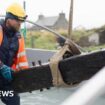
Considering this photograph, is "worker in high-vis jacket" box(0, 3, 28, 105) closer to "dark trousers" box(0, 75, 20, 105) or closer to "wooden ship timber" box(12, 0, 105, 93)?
"dark trousers" box(0, 75, 20, 105)

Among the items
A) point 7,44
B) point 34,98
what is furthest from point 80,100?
point 34,98

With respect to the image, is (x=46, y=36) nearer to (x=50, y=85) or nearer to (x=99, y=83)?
(x=50, y=85)

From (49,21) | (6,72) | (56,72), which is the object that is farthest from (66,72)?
(49,21)

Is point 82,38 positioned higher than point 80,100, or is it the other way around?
point 80,100

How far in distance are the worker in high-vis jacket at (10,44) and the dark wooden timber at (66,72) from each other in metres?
0.31

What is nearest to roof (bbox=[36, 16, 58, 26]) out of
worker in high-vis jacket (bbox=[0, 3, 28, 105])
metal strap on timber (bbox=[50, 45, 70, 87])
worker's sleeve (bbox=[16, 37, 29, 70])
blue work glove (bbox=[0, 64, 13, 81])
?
worker's sleeve (bbox=[16, 37, 29, 70])

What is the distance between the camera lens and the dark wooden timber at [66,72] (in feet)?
9.25

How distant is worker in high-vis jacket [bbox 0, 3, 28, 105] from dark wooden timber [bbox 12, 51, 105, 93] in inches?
12.1

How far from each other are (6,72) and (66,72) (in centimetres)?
109

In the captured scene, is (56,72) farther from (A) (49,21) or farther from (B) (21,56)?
(A) (49,21)

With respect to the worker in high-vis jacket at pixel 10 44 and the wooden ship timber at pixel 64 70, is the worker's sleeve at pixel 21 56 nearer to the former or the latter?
the worker in high-vis jacket at pixel 10 44

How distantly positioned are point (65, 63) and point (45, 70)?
0.35m

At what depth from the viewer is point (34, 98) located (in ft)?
26.3

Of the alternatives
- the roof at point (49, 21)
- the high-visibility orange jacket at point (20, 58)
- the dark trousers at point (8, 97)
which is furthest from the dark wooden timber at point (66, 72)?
the roof at point (49, 21)
